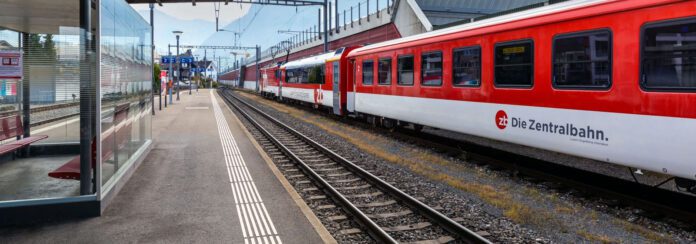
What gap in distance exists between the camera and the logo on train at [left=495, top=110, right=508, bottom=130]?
9297 millimetres

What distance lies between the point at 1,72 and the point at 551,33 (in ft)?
24.7

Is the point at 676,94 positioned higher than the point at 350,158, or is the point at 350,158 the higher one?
the point at 676,94

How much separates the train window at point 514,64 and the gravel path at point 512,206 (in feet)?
5.36

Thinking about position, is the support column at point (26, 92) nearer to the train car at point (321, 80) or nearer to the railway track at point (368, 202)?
the railway track at point (368, 202)

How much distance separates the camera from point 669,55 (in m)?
6.25

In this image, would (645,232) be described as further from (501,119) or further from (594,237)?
(501,119)

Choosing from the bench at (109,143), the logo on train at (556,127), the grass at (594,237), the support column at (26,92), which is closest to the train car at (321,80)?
the logo on train at (556,127)

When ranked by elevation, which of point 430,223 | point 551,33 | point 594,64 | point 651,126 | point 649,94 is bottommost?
point 430,223

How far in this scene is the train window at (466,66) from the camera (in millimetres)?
10094

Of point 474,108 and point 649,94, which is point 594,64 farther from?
point 474,108

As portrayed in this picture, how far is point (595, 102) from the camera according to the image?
7312 millimetres

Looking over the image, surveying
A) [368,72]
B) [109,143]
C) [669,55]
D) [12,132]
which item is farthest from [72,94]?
[368,72]

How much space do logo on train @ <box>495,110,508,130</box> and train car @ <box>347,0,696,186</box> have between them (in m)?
0.02

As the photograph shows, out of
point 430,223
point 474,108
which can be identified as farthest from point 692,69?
point 474,108
